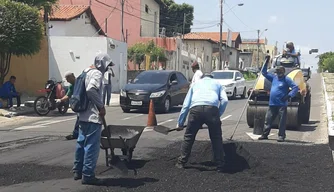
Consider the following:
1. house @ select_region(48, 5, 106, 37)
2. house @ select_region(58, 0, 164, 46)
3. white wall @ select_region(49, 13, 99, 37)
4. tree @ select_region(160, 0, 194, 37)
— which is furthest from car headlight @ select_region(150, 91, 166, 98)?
tree @ select_region(160, 0, 194, 37)

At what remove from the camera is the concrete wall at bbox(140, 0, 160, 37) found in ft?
184

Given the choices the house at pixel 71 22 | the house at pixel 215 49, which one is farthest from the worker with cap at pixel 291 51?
the house at pixel 215 49

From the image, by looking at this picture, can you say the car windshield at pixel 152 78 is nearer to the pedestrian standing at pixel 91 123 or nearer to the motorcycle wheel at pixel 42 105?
the motorcycle wheel at pixel 42 105

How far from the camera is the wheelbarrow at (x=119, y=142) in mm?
7750

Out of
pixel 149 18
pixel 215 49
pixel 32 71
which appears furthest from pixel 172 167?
pixel 215 49

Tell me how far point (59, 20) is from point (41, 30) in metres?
20.6

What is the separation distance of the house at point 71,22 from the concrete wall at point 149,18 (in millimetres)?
13638

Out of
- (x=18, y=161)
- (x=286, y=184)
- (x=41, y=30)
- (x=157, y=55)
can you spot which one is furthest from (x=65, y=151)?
(x=157, y=55)

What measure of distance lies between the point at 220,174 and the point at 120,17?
155ft

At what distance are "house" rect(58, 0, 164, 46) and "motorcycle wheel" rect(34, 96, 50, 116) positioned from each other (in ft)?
111

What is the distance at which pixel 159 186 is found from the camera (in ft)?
23.1

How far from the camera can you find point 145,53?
45.0 m

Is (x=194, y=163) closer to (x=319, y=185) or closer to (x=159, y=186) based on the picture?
(x=159, y=186)

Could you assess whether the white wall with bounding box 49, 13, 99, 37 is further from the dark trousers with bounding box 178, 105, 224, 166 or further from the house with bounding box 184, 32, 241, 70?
the dark trousers with bounding box 178, 105, 224, 166
